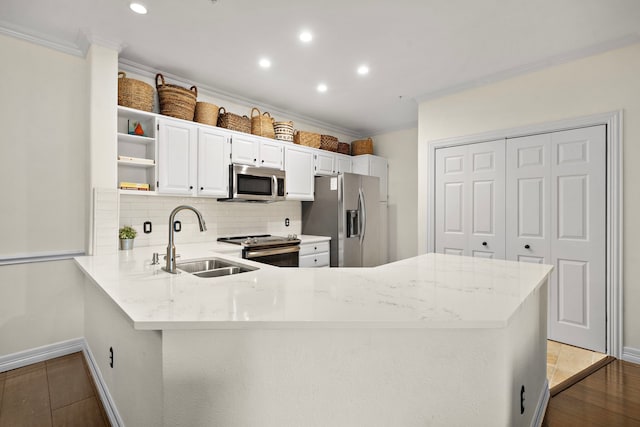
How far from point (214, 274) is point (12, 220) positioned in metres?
1.70

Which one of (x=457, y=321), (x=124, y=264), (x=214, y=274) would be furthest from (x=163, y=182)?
(x=457, y=321)

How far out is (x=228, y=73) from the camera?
129 inches

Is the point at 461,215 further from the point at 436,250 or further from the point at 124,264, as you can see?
the point at 124,264

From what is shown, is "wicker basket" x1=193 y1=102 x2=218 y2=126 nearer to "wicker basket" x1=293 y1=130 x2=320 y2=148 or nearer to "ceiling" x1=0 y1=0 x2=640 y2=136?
"ceiling" x1=0 y1=0 x2=640 y2=136

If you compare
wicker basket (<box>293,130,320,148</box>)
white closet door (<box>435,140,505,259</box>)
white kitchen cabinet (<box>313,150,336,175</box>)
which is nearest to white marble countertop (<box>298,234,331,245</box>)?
white kitchen cabinet (<box>313,150,336,175</box>)

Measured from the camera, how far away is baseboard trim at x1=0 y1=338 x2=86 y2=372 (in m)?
2.46

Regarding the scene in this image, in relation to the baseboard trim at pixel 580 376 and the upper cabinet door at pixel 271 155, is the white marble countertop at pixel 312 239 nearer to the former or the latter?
the upper cabinet door at pixel 271 155

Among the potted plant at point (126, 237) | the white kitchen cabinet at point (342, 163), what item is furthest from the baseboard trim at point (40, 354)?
the white kitchen cabinet at point (342, 163)

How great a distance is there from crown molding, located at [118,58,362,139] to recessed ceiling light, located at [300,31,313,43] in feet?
4.82

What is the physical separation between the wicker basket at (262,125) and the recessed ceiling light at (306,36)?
1.39 m

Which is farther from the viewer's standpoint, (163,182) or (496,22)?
(163,182)

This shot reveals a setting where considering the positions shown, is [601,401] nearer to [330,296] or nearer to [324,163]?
[330,296]

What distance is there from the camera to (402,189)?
5.16 metres

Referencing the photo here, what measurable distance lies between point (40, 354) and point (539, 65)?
5.04 meters
